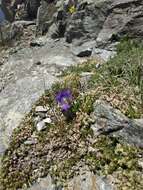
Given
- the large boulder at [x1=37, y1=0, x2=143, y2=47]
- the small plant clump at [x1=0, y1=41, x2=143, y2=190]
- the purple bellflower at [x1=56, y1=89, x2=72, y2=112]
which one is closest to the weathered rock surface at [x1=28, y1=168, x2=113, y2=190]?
the small plant clump at [x1=0, y1=41, x2=143, y2=190]

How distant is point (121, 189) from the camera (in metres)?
6.20

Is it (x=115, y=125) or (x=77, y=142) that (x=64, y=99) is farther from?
(x=115, y=125)

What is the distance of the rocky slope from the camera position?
268 inches

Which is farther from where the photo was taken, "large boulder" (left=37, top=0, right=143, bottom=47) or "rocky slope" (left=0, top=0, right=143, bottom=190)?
"large boulder" (left=37, top=0, right=143, bottom=47)

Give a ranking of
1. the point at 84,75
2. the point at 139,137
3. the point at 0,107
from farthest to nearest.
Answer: the point at 0,107 → the point at 84,75 → the point at 139,137

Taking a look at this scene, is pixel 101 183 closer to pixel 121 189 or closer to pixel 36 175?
pixel 121 189

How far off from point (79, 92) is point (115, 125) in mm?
1917

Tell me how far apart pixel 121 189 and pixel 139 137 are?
1118 millimetres

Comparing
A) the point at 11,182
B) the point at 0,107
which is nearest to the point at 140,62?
the point at 11,182

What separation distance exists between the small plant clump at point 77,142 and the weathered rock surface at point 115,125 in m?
0.13

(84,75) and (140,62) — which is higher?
(140,62)

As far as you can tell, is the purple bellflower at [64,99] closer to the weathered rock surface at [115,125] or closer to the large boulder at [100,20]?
the weathered rock surface at [115,125]

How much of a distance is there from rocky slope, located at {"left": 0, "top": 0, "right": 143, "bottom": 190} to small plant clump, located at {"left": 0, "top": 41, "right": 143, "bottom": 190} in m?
0.02

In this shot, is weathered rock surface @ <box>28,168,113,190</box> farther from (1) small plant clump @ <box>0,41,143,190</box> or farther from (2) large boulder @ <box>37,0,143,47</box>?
(2) large boulder @ <box>37,0,143,47</box>
